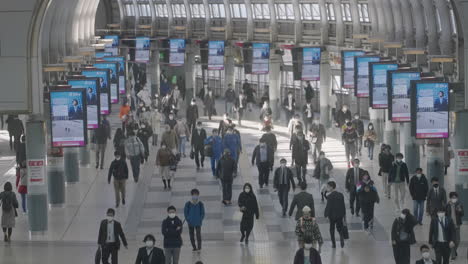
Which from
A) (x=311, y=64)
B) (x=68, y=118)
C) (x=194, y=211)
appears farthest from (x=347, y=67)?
(x=194, y=211)

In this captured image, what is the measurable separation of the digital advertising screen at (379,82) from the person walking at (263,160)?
3.45 m

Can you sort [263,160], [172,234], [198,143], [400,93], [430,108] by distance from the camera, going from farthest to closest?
1. [198,143]
2. [263,160]
3. [400,93]
4. [430,108]
5. [172,234]

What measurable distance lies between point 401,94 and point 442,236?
29.5 ft

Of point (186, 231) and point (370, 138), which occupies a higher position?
point (370, 138)

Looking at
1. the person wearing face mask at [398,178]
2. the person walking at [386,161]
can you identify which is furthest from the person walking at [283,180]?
the person walking at [386,161]

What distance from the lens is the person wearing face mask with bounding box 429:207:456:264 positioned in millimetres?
23188

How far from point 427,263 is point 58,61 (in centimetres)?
1857

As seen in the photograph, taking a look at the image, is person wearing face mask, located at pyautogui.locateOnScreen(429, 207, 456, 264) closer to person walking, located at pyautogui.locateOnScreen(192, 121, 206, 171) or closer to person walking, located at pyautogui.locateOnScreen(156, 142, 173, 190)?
person walking, located at pyautogui.locateOnScreen(156, 142, 173, 190)

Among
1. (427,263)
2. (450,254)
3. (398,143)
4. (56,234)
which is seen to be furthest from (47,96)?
(398,143)

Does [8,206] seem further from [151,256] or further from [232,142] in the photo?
[232,142]

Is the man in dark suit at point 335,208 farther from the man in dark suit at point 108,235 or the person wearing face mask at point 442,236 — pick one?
the man in dark suit at point 108,235

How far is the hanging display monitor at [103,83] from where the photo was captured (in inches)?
1447

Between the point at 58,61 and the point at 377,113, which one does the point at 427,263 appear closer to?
the point at 58,61

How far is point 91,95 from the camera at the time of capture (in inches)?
1277
